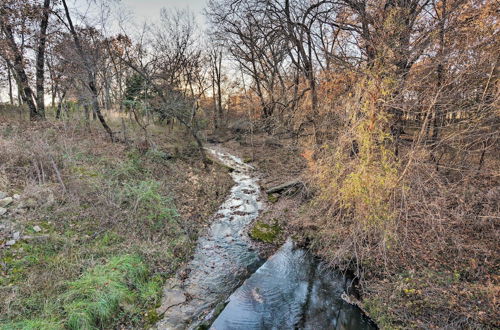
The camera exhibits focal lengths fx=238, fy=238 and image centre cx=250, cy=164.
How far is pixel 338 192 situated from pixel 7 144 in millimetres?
9477

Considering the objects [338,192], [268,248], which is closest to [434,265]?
[338,192]

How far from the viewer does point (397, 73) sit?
16.9ft

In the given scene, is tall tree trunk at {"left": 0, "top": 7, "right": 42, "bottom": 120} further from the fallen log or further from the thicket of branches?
the fallen log

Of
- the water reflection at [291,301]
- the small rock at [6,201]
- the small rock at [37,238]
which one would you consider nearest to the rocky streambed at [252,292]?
the water reflection at [291,301]

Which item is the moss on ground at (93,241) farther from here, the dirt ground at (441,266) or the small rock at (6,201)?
the dirt ground at (441,266)

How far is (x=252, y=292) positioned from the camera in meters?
5.27

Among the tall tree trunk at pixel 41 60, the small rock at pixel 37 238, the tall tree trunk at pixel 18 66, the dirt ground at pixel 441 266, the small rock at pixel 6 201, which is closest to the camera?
the dirt ground at pixel 441 266

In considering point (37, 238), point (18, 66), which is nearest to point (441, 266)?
point (37, 238)

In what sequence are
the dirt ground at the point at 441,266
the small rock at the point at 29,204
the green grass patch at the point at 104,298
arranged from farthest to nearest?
1. the small rock at the point at 29,204
2. the dirt ground at the point at 441,266
3. the green grass patch at the point at 104,298

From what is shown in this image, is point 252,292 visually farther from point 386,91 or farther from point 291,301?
point 386,91

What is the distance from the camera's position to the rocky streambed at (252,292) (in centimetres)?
448

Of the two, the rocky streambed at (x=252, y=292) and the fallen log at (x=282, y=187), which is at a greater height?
the fallen log at (x=282, y=187)

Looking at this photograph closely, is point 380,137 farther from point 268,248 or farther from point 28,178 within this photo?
point 28,178

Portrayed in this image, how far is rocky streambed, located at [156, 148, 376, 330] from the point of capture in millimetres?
4484
